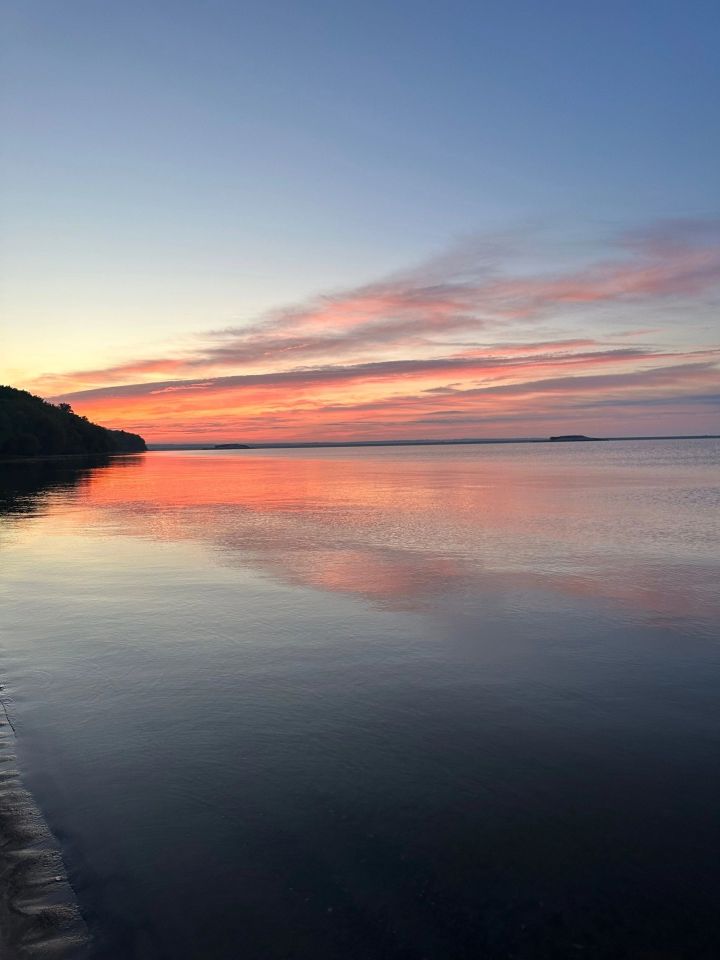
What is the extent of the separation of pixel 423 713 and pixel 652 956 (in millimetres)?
4261

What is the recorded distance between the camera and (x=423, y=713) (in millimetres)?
8719

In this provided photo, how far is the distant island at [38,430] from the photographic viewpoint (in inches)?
4877

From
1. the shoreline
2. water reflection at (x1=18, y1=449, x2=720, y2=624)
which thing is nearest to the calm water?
the shoreline

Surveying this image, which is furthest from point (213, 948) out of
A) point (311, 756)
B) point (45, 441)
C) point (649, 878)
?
point (45, 441)

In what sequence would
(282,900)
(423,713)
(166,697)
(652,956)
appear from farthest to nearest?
(166,697) < (423,713) < (282,900) < (652,956)

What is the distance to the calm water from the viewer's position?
5047 mm

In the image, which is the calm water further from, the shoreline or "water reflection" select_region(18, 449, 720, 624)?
"water reflection" select_region(18, 449, 720, 624)

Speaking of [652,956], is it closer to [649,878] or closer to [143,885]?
[649,878]

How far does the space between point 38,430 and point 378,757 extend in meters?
140

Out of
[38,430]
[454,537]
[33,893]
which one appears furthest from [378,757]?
[38,430]

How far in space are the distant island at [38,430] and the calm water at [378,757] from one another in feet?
395

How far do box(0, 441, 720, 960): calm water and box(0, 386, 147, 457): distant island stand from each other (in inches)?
4741

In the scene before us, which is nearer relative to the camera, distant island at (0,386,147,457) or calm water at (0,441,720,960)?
calm water at (0,441,720,960)

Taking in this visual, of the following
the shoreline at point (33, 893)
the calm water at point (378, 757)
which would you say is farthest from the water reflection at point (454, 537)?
the shoreline at point (33, 893)
